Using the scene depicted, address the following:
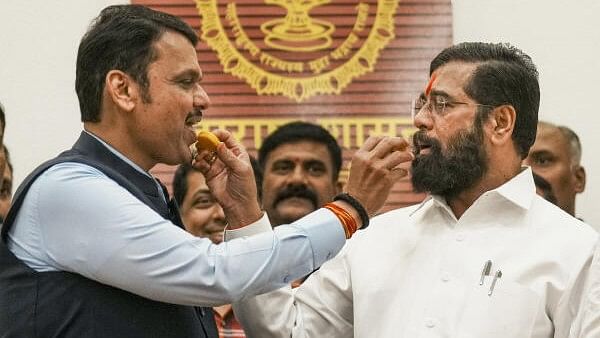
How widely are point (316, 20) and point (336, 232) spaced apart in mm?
2358

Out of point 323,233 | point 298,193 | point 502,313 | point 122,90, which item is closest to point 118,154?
point 122,90

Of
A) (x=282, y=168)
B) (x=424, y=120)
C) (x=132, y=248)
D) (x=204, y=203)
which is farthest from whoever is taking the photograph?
(x=282, y=168)

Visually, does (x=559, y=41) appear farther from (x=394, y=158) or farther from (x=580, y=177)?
(x=394, y=158)

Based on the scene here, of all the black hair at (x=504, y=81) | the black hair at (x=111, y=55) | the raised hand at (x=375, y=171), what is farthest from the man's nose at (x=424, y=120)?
the black hair at (x=111, y=55)

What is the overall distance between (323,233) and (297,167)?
221 centimetres

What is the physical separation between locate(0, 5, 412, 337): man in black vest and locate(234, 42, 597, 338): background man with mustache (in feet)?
0.80

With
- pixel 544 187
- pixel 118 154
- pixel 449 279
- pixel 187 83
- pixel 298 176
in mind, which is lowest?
pixel 544 187

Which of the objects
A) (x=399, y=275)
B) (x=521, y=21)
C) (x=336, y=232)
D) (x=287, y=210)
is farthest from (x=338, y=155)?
(x=336, y=232)

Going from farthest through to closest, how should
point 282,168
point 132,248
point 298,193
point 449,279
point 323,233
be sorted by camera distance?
point 282,168
point 298,193
point 449,279
point 323,233
point 132,248

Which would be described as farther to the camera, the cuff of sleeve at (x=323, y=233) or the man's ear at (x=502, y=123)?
the man's ear at (x=502, y=123)

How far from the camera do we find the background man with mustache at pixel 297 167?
4406 mm

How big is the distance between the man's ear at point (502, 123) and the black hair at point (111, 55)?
2.75ft

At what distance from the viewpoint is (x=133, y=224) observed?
2.18 metres

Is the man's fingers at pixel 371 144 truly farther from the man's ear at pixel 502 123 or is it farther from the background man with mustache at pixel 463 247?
the man's ear at pixel 502 123
